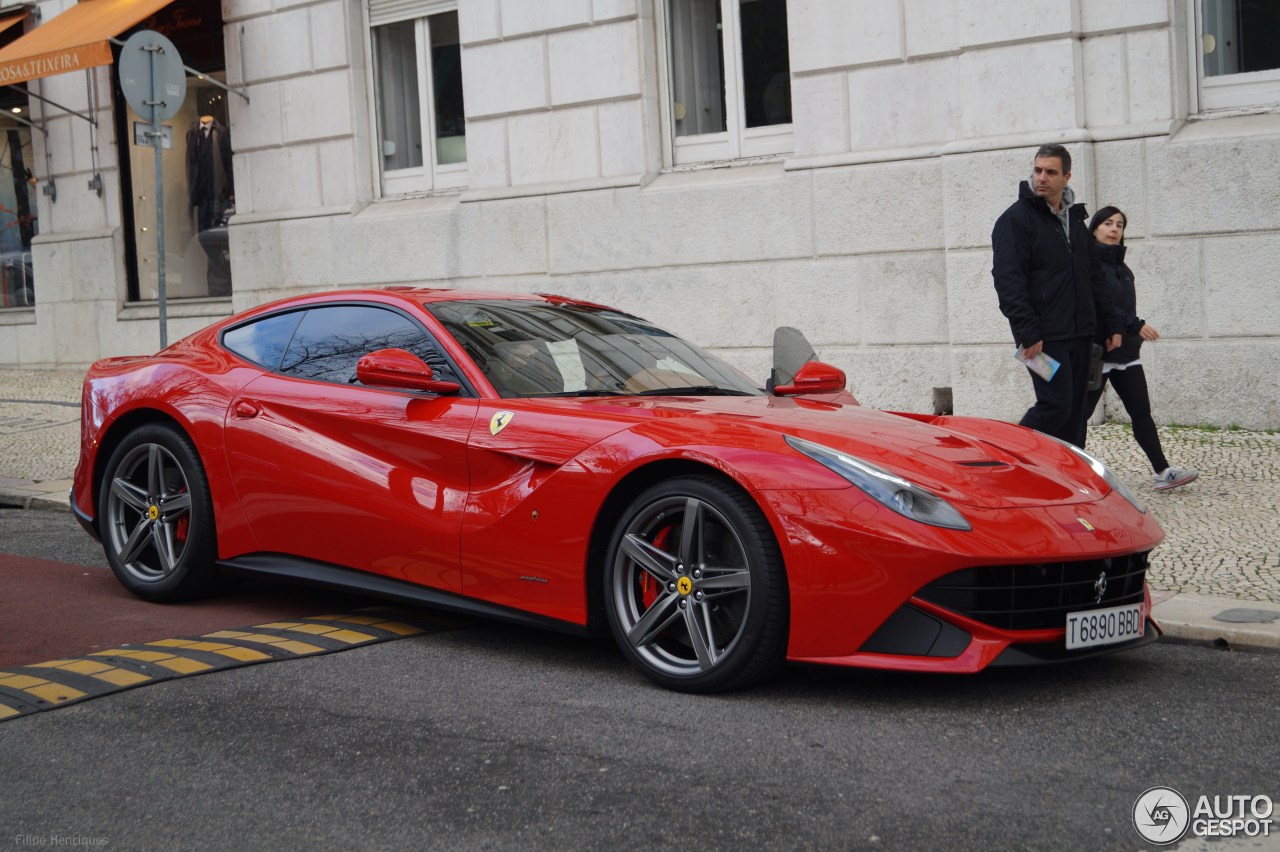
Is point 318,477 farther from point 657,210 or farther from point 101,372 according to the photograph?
point 657,210

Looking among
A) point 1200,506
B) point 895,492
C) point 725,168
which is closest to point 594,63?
point 725,168

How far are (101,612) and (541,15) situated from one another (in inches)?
320

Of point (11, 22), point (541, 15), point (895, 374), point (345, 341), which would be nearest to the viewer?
point (345, 341)

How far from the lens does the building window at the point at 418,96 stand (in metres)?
14.0

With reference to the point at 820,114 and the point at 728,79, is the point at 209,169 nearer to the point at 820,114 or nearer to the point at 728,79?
the point at 728,79

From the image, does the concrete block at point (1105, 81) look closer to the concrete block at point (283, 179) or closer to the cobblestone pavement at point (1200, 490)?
the cobblestone pavement at point (1200, 490)

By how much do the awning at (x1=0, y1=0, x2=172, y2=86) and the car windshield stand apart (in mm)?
10392

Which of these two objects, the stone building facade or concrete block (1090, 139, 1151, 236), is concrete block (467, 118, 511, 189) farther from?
concrete block (1090, 139, 1151, 236)

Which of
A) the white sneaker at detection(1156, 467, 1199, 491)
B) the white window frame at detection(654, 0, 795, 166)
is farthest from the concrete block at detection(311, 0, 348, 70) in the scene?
the white sneaker at detection(1156, 467, 1199, 491)

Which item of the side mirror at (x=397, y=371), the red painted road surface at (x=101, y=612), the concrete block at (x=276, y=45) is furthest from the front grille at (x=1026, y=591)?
the concrete block at (x=276, y=45)

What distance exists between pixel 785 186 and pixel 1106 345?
4.44m

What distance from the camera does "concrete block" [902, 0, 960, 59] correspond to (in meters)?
10.5

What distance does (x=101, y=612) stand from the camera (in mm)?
5926

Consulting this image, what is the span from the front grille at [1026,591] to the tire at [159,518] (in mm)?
3192
